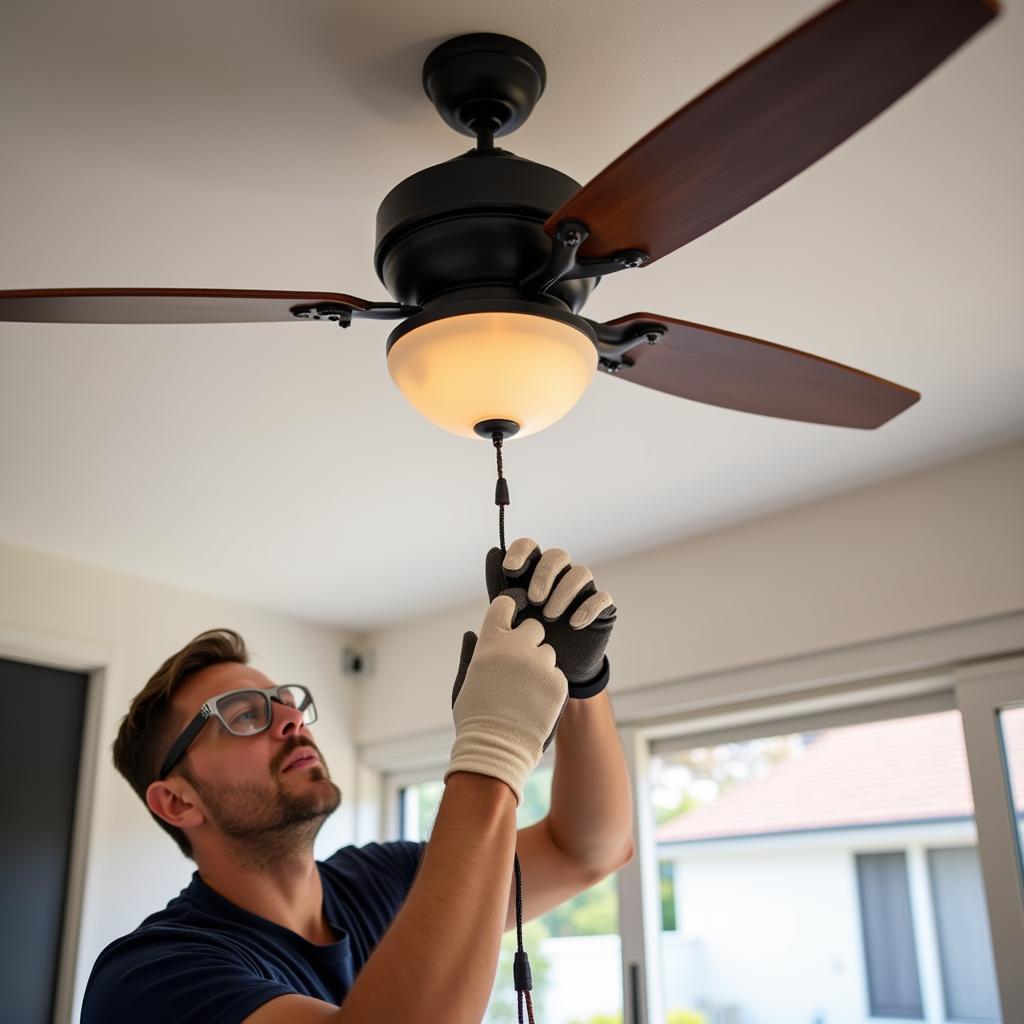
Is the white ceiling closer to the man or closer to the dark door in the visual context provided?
the dark door

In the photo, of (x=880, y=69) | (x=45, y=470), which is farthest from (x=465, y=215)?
(x=45, y=470)

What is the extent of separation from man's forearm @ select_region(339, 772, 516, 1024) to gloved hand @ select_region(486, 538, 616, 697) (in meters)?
0.18

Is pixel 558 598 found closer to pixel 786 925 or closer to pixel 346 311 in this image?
pixel 346 311

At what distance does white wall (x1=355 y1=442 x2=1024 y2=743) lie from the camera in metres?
2.46

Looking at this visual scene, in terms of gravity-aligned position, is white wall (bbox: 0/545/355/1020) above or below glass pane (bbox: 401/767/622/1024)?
above

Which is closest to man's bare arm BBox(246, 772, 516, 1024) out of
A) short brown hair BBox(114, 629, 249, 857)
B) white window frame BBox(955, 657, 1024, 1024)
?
short brown hair BBox(114, 629, 249, 857)

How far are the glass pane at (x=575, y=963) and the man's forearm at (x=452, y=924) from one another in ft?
6.21

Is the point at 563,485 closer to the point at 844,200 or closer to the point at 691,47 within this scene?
the point at 844,200

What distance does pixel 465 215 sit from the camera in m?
1.26

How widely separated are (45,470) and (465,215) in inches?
63.9

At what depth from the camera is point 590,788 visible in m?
1.57

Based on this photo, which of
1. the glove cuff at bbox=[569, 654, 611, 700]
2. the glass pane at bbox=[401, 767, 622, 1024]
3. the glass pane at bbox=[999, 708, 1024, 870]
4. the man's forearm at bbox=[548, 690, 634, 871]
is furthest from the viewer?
the glass pane at bbox=[401, 767, 622, 1024]

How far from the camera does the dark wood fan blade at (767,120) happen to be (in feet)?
2.75

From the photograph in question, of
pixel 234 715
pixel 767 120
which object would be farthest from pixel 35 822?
pixel 767 120
